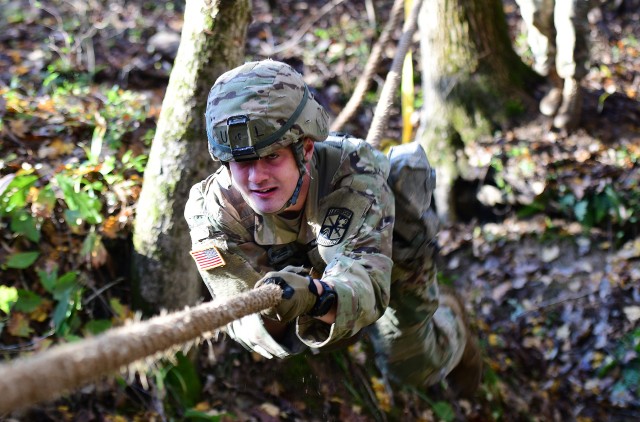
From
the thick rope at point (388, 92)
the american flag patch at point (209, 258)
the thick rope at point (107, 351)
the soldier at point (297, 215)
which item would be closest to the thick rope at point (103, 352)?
the thick rope at point (107, 351)

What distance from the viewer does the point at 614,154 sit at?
594 cm

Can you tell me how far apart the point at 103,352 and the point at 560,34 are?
5.18 meters

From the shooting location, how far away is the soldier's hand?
2008 millimetres

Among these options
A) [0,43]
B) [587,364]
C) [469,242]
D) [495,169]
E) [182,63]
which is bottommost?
[587,364]

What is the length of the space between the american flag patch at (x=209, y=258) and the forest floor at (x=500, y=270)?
4.05ft

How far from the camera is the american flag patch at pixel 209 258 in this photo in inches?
103

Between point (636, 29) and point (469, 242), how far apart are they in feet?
13.2

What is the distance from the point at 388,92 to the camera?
4.07 m

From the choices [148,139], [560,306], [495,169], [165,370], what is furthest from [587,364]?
[148,139]

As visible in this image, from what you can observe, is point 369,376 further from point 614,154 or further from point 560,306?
point 614,154

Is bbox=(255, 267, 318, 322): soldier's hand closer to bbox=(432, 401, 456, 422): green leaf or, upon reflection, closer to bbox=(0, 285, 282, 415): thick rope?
bbox=(0, 285, 282, 415): thick rope

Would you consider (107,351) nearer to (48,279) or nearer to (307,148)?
(307,148)

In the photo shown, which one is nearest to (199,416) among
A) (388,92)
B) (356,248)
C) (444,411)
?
(356,248)

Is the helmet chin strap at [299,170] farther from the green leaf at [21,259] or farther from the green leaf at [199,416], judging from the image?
the green leaf at [21,259]
